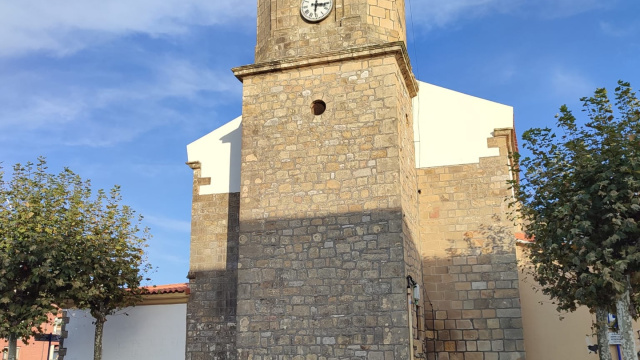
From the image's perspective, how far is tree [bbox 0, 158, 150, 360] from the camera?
35.4 ft

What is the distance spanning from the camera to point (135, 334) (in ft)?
41.1

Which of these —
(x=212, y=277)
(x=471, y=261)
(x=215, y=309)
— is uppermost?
(x=471, y=261)

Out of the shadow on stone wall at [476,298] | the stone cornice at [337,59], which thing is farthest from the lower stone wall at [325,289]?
the stone cornice at [337,59]

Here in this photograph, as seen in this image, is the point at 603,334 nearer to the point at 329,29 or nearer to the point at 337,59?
the point at 337,59

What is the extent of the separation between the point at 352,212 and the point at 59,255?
5.28 m

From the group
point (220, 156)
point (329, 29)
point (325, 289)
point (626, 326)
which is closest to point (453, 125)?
point (329, 29)

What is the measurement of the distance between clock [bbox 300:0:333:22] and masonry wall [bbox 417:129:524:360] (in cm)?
345

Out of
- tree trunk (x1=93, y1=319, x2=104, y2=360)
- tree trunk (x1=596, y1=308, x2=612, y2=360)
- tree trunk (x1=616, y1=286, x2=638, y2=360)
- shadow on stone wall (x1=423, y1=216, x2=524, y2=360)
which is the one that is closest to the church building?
shadow on stone wall (x1=423, y1=216, x2=524, y2=360)

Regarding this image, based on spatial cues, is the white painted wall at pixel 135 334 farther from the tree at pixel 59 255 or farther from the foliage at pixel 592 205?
the foliage at pixel 592 205

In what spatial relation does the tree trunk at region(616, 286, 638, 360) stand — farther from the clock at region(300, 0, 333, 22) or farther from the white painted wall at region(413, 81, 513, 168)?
the clock at region(300, 0, 333, 22)

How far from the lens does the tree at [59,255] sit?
10.8 metres

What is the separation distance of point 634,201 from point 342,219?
426 cm

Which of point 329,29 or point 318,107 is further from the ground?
point 329,29

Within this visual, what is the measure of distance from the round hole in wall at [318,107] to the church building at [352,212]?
19mm
